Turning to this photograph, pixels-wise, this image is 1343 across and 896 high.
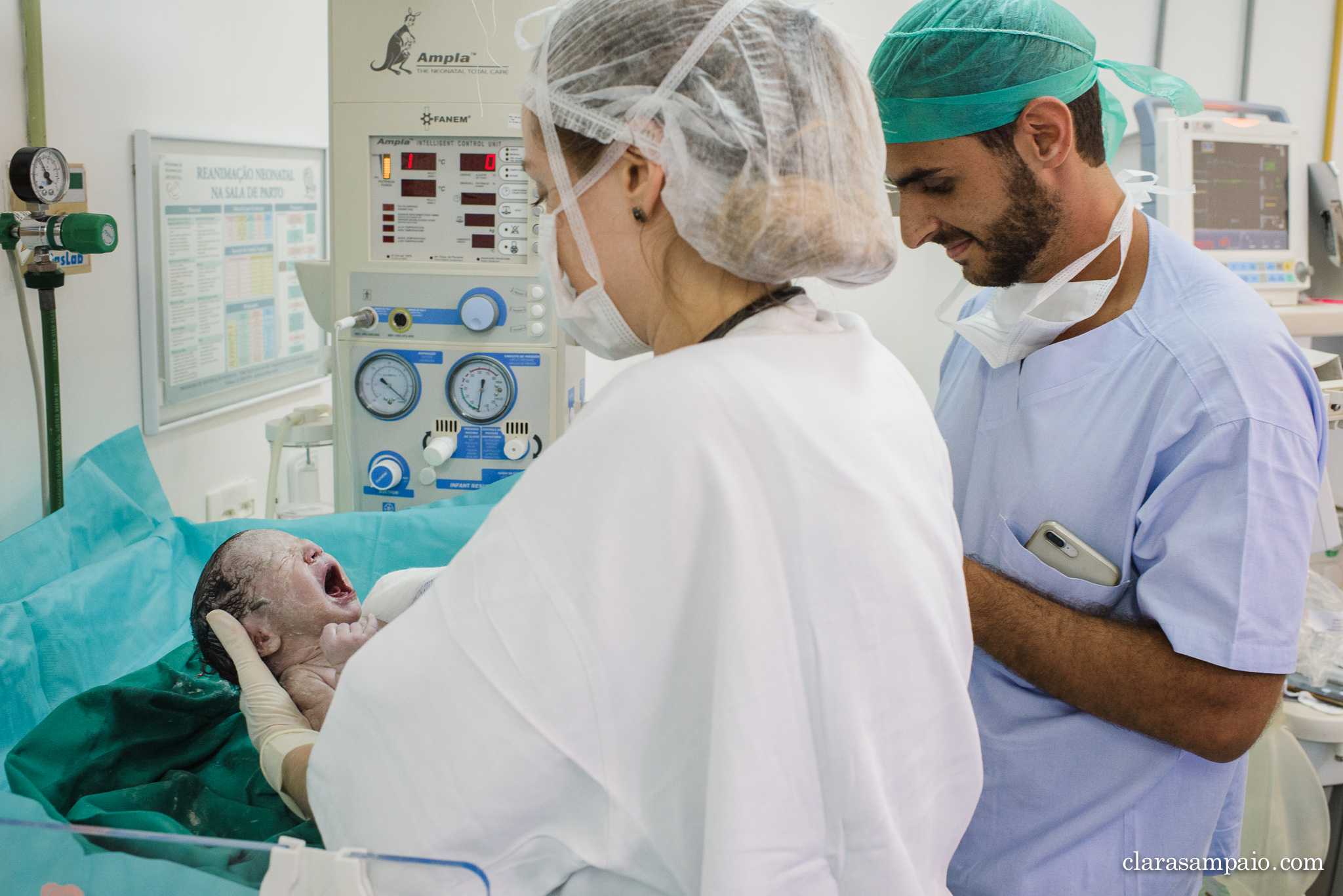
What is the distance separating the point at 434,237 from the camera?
6.69ft

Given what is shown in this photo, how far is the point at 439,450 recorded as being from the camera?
2.05 m

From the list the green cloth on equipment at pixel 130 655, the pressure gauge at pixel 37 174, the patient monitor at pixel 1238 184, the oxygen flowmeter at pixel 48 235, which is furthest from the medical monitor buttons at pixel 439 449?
the patient monitor at pixel 1238 184

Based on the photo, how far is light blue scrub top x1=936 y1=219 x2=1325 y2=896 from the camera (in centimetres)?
107

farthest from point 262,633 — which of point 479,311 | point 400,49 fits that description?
point 400,49

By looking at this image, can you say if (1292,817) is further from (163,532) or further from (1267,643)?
(163,532)

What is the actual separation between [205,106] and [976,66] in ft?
6.42

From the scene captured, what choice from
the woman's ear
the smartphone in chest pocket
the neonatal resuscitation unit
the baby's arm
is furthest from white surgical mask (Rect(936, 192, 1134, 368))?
the baby's arm

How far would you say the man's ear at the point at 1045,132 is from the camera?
4.06 feet

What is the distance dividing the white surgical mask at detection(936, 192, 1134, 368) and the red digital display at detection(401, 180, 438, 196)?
1.15m

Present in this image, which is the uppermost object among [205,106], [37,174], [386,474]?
[205,106]

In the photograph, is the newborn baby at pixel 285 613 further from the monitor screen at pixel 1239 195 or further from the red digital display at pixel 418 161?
the monitor screen at pixel 1239 195

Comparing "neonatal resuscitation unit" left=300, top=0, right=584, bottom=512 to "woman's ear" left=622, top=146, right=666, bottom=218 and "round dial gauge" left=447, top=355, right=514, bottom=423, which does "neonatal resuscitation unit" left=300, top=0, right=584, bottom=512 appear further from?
"woman's ear" left=622, top=146, right=666, bottom=218

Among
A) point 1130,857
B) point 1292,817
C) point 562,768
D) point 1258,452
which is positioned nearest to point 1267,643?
point 1258,452

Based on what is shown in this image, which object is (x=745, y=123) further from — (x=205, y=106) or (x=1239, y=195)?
(x=1239, y=195)
